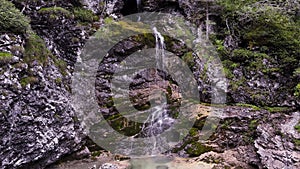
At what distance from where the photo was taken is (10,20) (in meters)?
8.13

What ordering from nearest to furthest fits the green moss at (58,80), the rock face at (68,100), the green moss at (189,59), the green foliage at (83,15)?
1. the rock face at (68,100)
2. the green moss at (58,80)
3. the green foliage at (83,15)
4. the green moss at (189,59)

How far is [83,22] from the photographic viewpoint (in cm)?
1189

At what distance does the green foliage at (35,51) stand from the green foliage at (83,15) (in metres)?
2.62

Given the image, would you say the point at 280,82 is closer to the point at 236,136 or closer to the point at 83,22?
the point at 236,136

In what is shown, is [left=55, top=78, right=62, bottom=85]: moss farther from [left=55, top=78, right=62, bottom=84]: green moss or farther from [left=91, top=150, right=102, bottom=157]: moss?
[left=91, top=150, right=102, bottom=157]: moss

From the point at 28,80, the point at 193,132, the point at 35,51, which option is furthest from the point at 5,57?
the point at 193,132

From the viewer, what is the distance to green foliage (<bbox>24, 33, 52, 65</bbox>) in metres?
8.57

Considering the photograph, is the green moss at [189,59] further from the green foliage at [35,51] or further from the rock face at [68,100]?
the green foliage at [35,51]

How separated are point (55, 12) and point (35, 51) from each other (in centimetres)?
262

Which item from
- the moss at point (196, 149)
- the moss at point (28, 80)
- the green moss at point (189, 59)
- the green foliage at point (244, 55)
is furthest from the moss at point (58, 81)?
the green foliage at point (244, 55)

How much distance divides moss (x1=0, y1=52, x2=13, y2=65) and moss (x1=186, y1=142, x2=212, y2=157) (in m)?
6.51

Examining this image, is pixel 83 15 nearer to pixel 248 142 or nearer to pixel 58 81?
pixel 58 81

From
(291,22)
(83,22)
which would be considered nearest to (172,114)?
(83,22)

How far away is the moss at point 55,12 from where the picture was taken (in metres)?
10.7
